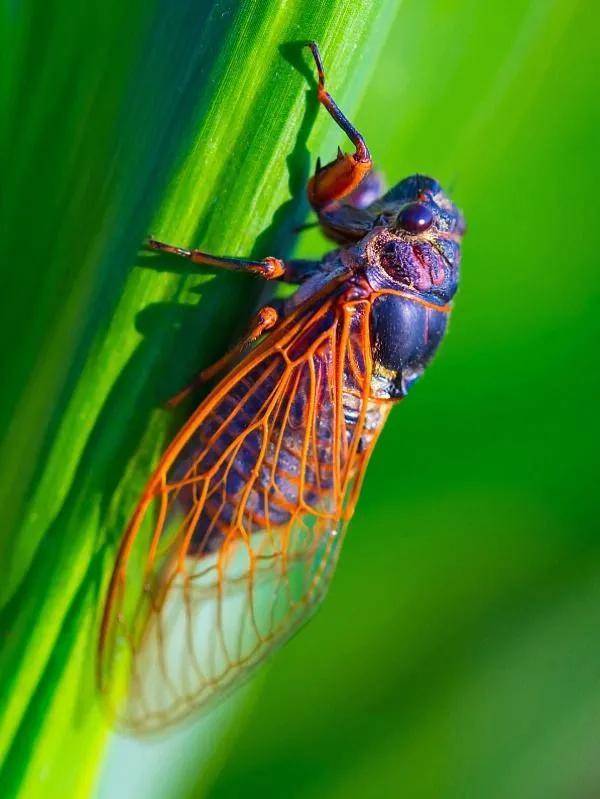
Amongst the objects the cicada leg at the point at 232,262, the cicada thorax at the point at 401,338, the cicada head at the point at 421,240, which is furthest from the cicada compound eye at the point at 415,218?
the cicada leg at the point at 232,262

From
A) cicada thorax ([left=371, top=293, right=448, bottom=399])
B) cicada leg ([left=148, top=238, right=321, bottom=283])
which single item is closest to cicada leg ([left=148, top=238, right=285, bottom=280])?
cicada leg ([left=148, top=238, right=321, bottom=283])

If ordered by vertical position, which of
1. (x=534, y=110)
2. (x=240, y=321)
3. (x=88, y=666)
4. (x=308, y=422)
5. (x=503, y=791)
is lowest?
(x=503, y=791)

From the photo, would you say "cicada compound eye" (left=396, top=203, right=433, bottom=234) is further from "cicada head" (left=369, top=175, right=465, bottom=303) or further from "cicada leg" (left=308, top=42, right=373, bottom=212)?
"cicada leg" (left=308, top=42, right=373, bottom=212)

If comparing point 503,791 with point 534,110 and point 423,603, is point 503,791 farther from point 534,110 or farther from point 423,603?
point 534,110

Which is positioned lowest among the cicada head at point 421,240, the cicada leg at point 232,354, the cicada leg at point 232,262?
the cicada leg at point 232,354

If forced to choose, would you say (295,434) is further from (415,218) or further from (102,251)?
(102,251)

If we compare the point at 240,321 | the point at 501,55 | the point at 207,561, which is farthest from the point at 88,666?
the point at 501,55

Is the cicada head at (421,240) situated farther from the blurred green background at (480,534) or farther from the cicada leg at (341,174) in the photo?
the cicada leg at (341,174)
